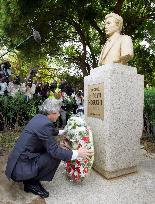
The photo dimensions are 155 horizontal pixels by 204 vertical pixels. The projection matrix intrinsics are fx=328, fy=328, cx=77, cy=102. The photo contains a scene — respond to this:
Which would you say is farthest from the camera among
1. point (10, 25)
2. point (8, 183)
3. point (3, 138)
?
point (10, 25)

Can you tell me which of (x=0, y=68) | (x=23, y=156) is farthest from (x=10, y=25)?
(x=23, y=156)

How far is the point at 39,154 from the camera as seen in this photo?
174 inches

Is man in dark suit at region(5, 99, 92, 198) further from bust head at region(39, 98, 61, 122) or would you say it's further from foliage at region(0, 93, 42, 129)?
foliage at region(0, 93, 42, 129)

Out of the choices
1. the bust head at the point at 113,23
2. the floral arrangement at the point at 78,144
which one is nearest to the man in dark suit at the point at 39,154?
the floral arrangement at the point at 78,144

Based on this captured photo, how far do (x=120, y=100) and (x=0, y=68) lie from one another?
7.63 meters

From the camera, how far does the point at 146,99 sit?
27.9 feet

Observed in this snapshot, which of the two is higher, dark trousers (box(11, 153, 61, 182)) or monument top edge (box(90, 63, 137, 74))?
monument top edge (box(90, 63, 137, 74))

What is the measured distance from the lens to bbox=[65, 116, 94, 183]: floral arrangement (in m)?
4.82

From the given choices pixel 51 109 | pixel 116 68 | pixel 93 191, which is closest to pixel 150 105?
pixel 116 68

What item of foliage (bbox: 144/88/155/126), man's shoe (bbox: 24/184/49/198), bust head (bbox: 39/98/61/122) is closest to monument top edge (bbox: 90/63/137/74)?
bust head (bbox: 39/98/61/122)

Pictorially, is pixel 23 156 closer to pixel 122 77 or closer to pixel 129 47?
pixel 122 77

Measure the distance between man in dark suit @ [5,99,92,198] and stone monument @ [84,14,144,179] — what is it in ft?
2.71

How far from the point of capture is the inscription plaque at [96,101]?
205 inches

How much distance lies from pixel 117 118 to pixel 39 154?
1354 millimetres
